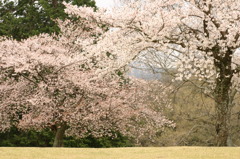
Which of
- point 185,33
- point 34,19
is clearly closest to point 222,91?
point 185,33

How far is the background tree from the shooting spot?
2056 centimetres

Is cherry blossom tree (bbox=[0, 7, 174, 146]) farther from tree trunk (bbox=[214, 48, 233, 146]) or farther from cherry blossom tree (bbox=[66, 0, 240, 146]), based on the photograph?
tree trunk (bbox=[214, 48, 233, 146])

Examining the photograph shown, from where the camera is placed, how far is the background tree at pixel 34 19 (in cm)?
2056

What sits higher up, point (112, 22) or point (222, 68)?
point (112, 22)

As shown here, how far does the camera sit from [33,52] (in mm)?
14602

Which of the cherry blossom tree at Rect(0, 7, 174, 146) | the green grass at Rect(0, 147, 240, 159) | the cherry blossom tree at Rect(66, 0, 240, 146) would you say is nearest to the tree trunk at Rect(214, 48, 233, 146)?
the cherry blossom tree at Rect(66, 0, 240, 146)

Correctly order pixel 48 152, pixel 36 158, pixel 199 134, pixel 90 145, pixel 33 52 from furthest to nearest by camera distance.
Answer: pixel 199 134 < pixel 90 145 < pixel 33 52 < pixel 48 152 < pixel 36 158

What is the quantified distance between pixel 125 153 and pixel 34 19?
1417cm

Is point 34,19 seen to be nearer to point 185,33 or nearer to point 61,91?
point 61,91

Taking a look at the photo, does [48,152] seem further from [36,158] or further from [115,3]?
[115,3]

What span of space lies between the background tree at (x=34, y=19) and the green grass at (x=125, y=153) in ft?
38.1

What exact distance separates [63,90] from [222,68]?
673cm

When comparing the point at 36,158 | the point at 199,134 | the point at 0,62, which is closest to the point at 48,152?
the point at 36,158

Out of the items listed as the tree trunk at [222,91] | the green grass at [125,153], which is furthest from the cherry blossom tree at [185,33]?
the green grass at [125,153]
